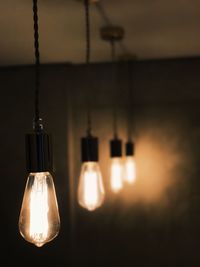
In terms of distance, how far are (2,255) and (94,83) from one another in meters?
1.08

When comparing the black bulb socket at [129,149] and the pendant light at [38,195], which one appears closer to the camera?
the pendant light at [38,195]

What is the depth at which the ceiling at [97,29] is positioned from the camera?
1150mm

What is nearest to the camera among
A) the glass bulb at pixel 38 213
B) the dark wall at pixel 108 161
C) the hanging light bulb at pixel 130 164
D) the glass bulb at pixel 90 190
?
the glass bulb at pixel 38 213

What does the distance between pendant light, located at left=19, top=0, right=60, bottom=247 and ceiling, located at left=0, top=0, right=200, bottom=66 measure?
1.61 ft

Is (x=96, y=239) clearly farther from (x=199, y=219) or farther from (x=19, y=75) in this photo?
(x=19, y=75)

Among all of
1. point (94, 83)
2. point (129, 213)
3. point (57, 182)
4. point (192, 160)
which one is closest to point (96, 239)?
point (129, 213)

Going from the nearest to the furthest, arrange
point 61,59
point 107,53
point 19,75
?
1. point 107,53
2. point 61,59
3. point 19,75

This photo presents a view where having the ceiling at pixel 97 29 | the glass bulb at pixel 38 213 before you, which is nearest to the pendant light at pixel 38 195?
the glass bulb at pixel 38 213

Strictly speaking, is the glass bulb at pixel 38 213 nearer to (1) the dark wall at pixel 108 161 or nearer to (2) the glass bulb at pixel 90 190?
(2) the glass bulb at pixel 90 190

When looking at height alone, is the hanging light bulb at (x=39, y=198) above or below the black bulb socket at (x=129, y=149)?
below

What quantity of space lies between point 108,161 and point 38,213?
4.61 feet

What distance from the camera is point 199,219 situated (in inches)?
80.1

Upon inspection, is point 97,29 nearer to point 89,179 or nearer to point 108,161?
point 89,179

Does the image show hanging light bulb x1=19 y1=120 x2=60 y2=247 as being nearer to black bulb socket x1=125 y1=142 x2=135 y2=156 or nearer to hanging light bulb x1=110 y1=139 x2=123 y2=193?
hanging light bulb x1=110 y1=139 x2=123 y2=193
